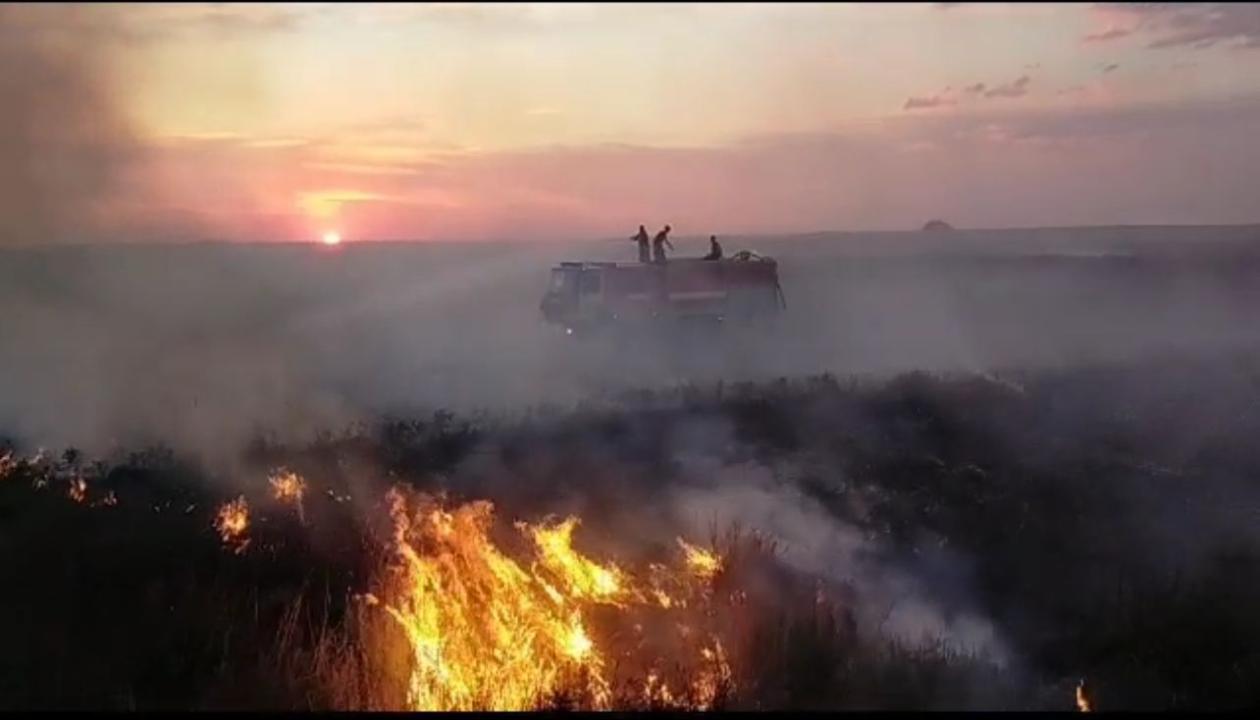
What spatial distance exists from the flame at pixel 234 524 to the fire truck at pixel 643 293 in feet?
44.4

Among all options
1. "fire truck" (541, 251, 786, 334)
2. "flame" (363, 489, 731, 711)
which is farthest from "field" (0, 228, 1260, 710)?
Result: "fire truck" (541, 251, 786, 334)

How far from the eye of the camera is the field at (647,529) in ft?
24.8

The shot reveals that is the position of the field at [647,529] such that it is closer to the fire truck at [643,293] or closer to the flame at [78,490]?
the flame at [78,490]

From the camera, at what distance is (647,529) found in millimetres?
10461

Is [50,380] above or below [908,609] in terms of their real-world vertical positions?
above

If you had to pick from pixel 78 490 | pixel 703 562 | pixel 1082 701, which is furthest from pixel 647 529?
pixel 78 490

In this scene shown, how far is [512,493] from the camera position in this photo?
37.3 ft

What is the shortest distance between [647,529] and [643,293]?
44.2 ft

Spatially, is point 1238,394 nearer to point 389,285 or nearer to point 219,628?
point 219,628

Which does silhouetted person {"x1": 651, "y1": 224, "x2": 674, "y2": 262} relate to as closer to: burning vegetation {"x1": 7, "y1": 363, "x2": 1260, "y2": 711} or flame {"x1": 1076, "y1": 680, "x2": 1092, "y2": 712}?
burning vegetation {"x1": 7, "y1": 363, "x2": 1260, "y2": 711}

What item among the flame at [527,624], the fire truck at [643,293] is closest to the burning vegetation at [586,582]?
the flame at [527,624]

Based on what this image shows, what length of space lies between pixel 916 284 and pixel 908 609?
37.5 metres

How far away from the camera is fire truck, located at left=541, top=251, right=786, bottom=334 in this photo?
23.6 m

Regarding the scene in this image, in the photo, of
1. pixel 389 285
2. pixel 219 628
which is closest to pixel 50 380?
pixel 219 628
